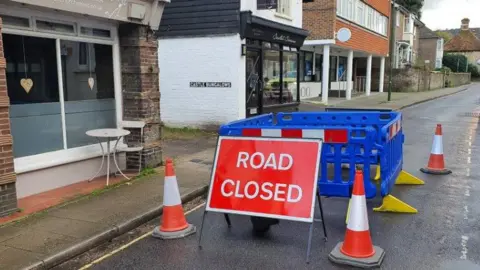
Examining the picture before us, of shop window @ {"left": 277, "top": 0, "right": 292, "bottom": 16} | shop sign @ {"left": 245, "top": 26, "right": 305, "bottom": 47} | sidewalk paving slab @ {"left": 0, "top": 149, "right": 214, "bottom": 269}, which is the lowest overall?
sidewalk paving slab @ {"left": 0, "top": 149, "right": 214, "bottom": 269}

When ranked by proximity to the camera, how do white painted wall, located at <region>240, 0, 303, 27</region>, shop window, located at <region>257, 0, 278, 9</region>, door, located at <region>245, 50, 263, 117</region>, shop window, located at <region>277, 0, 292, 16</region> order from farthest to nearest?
shop window, located at <region>277, 0, 292, 16</region> → door, located at <region>245, 50, 263, 117</region> → shop window, located at <region>257, 0, 278, 9</region> → white painted wall, located at <region>240, 0, 303, 27</region>

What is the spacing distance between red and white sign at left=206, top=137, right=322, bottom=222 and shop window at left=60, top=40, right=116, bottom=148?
3415 mm

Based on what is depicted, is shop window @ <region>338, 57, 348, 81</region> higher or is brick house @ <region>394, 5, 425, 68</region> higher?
brick house @ <region>394, 5, 425, 68</region>

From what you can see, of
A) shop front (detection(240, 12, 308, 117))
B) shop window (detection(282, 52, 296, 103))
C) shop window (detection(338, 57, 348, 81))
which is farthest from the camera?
shop window (detection(338, 57, 348, 81))

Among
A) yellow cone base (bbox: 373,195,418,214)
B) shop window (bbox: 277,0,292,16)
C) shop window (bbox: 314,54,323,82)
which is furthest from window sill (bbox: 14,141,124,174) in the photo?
shop window (bbox: 314,54,323,82)

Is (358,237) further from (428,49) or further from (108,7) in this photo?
(428,49)

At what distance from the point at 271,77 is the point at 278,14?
209 cm

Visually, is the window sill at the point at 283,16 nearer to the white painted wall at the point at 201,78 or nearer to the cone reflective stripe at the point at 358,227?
the white painted wall at the point at 201,78

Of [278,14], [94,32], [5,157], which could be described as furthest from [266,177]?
[278,14]

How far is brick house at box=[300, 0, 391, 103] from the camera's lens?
2191 centimetres

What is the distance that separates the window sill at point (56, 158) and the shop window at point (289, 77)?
9073mm

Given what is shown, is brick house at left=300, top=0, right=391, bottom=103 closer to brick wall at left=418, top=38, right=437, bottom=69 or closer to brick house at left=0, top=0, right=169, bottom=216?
brick house at left=0, top=0, right=169, bottom=216

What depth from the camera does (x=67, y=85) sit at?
23.8ft

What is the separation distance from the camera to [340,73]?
32.3m
